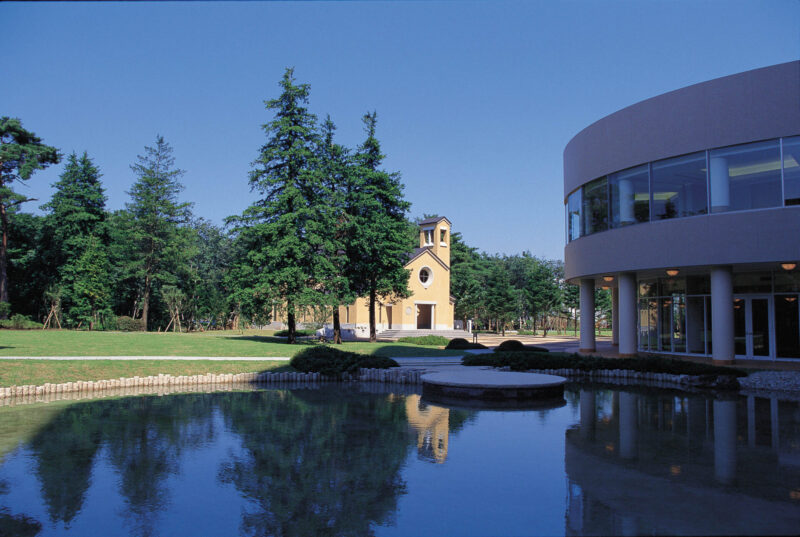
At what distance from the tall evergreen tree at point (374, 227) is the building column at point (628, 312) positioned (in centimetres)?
1436

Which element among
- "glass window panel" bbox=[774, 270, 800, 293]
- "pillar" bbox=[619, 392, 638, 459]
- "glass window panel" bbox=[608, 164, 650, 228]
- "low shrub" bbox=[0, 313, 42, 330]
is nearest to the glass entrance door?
"glass window panel" bbox=[774, 270, 800, 293]

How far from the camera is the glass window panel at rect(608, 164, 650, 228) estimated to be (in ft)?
68.0

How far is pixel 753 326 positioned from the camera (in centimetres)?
2011

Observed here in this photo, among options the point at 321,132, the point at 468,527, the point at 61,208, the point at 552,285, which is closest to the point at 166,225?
the point at 61,208

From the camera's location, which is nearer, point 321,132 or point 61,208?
point 321,132

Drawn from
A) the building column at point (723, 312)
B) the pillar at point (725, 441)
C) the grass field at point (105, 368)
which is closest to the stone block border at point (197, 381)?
the grass field at point (105, 368)

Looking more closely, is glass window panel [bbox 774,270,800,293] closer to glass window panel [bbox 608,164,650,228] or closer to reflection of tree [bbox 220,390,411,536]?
glass window panel [bbox 608,164,650,228]

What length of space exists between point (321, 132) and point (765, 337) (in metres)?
24.5

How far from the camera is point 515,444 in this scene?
945 centimetres

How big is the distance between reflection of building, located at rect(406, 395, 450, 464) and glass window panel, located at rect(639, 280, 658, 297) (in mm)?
14654

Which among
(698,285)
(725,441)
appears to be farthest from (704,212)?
(725,441)

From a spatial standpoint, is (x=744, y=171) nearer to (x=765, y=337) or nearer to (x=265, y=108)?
(x=765, y=337)

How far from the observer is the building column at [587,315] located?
2538cm

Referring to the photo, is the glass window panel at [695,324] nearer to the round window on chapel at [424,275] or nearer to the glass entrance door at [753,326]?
the glass entrance door at [753,326]
